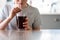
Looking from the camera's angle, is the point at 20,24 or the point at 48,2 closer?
the point at 20,24

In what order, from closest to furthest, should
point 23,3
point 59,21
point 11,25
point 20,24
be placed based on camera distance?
point 20,24 < point 11,25 < point 23,3 < point 59,21

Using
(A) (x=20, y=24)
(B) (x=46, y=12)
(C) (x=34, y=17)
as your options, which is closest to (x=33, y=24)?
(C) (x=34, y=17)

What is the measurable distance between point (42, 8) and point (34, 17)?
1.24 meters

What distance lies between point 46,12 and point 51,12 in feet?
0.30

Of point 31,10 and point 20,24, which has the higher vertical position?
point 31,10

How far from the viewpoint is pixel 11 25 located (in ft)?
5.14

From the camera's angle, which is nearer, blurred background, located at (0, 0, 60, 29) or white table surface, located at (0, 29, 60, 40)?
white table surface, located at (0, 29, 60, 40)

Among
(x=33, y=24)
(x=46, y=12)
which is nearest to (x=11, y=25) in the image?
(x=33, y=24)

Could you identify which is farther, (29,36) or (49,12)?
(49,12)

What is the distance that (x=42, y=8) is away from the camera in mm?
2936

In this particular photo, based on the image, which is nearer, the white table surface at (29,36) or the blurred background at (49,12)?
the white table surface at (29,36)

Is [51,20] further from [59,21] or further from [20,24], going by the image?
[20,24]

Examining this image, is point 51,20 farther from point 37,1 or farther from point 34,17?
point 34,17

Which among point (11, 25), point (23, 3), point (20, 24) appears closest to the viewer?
point (20, 24)
